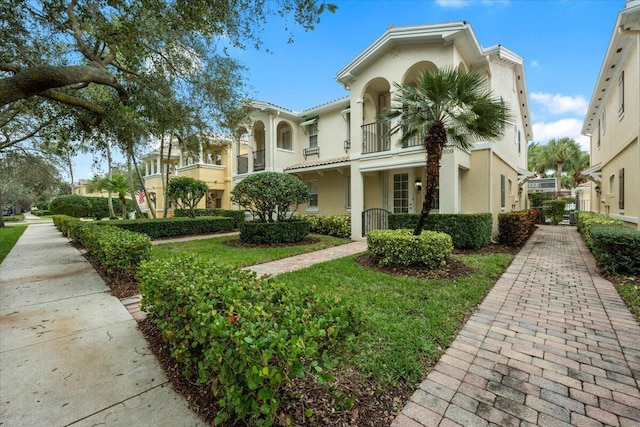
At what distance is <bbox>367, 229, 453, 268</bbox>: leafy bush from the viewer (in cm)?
666

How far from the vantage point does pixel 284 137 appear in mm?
18250

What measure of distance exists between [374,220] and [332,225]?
2.13m

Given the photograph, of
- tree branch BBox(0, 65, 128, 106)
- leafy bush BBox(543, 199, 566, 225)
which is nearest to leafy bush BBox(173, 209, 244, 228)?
tree branch BBox(0, 65, 128, 106)

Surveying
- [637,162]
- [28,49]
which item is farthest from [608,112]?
[28,49]

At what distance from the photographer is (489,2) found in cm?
926

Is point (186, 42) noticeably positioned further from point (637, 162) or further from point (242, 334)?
point (637, 162)

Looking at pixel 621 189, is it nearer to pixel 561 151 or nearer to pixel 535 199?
pixel 535 199

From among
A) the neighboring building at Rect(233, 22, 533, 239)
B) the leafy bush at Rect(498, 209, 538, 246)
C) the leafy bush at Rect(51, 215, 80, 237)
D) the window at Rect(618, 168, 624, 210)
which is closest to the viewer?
the neighboring building at Rect(233, 22, 533, 239)

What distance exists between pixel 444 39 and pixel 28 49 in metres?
12.2

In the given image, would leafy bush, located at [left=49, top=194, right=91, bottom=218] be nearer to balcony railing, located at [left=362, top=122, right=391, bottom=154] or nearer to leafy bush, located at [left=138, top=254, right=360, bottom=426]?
balcony railing, located at [left=362, top=122, right=391, bottom=154]

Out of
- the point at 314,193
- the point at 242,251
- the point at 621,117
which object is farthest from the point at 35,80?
the point at 621,117

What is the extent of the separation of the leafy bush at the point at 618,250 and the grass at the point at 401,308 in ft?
6.47

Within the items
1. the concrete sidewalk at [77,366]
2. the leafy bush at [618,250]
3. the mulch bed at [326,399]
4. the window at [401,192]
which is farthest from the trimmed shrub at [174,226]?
the leafy bush at [618,250]

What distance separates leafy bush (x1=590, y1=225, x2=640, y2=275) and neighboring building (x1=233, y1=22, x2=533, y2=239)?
3853mm
